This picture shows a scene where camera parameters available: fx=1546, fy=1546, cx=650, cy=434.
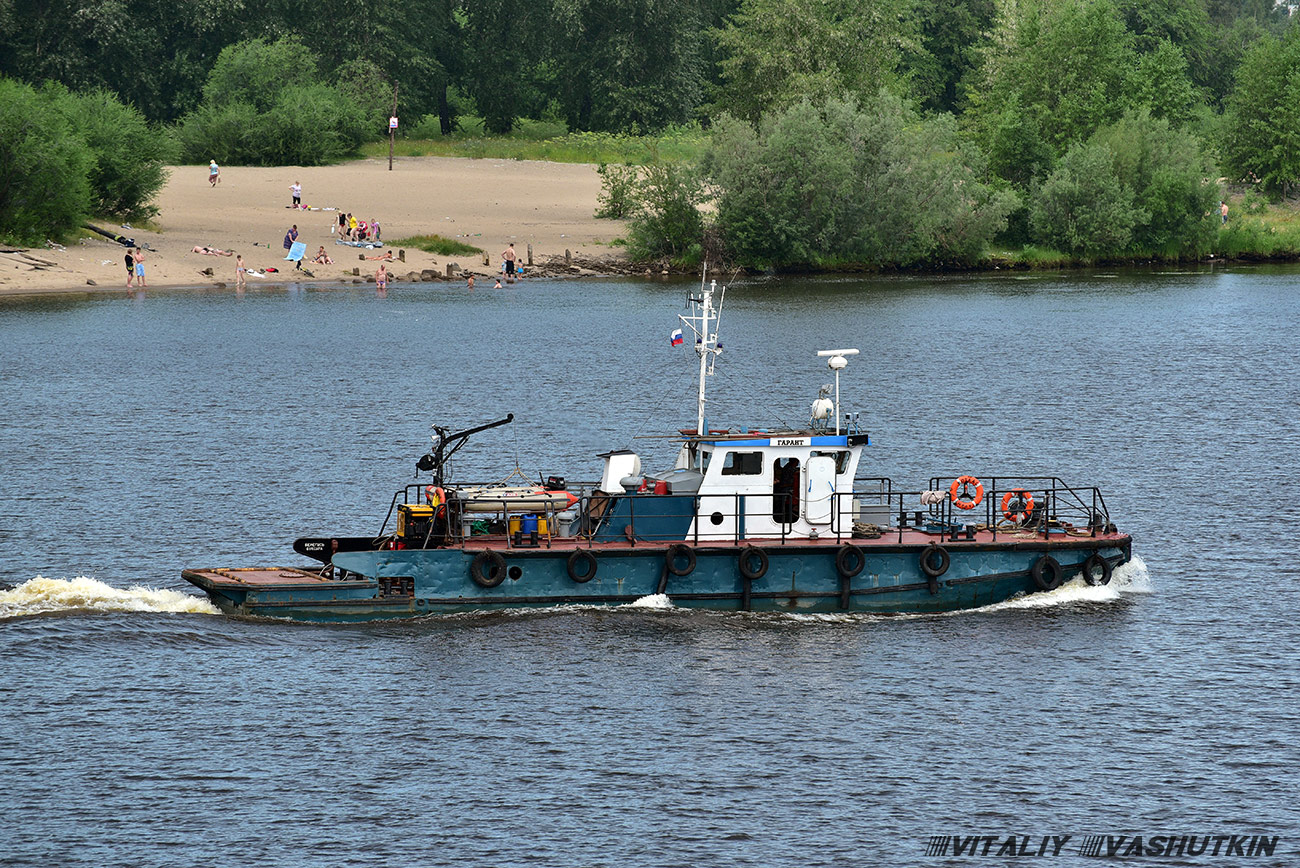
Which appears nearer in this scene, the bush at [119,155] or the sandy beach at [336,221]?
the sandy beach at [336,221]

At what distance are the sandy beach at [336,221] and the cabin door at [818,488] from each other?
206 feet

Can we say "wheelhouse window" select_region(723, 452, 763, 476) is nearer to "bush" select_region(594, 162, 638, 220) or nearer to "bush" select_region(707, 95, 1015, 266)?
"bush" select_region(707, 95, 1015, 266)

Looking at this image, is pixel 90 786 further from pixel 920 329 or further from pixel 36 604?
pixel 920 329

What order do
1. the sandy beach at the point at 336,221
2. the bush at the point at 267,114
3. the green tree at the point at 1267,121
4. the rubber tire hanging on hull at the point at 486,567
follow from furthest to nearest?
the green tree at the point at 1267,121, the bush at the point at 267,114, the sandy beach at the point at 336,221, the rubber tire hanging on hull at the point at 486,567

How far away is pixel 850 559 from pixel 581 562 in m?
5.28

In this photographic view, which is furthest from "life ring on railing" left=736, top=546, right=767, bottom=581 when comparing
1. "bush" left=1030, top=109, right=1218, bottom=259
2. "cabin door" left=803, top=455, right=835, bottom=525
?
"bush" left=1030, top=109, right=1218, bottom=259

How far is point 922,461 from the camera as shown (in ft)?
150

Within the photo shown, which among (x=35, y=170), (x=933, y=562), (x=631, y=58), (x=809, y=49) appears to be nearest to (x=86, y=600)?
(x=933, y=562)

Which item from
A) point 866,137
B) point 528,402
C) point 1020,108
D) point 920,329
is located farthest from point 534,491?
point 1020,108

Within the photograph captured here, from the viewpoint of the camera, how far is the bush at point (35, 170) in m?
83.9

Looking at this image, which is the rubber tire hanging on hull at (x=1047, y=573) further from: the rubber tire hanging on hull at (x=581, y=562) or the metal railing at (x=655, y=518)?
the rubber tire hanging on hull at (x=581, y=562)

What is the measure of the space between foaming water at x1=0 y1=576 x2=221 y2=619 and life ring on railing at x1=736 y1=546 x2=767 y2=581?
10.5 metres

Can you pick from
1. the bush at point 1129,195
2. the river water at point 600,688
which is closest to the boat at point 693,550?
the river water at point 600,688

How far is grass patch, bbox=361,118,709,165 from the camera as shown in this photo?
398 ft
